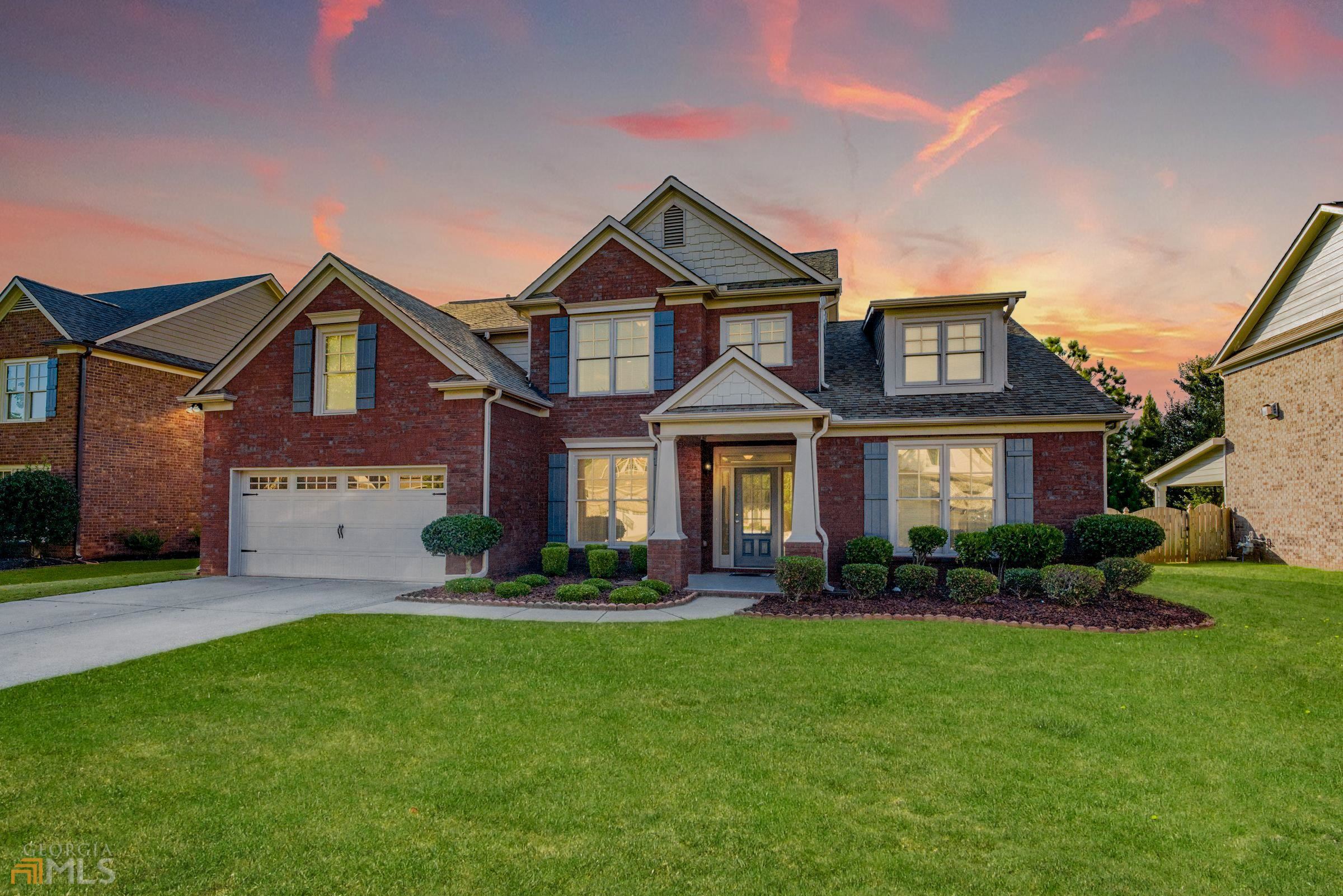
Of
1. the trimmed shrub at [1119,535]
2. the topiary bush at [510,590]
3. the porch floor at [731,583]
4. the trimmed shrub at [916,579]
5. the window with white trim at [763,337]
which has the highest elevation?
the window with white trim at [763,337]

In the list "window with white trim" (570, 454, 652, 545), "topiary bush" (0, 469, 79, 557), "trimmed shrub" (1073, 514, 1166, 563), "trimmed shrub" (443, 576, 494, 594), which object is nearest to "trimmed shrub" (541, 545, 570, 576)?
"window with white trim" (570, 454, 652, 545)

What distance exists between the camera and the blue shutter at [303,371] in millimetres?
14469

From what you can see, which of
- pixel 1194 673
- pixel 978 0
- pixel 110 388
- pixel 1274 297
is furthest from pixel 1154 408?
pixel 110 388

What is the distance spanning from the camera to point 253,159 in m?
13.6

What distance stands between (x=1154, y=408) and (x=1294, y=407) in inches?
956

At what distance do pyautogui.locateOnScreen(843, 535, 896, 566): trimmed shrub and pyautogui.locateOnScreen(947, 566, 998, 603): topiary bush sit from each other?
1754mm

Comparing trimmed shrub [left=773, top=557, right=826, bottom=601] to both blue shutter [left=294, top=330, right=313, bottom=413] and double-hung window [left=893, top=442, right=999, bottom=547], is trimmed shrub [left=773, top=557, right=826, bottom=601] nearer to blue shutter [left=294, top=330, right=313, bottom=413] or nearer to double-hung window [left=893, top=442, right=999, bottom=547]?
double-hung window [left=893, top=442, right=999, bottom=547]

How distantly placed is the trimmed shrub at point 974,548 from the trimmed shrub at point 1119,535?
1.66 metres

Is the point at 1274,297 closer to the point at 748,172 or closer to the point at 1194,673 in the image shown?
the point at 748,172

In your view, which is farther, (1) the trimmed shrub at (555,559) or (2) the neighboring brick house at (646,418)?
(1) the trimmed shrub at (555,559)

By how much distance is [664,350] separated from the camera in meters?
14.7

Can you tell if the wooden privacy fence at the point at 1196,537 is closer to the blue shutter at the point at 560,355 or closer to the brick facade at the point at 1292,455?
the brick facade at the point at 1292,455

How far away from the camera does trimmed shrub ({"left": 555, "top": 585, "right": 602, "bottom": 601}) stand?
1096cm

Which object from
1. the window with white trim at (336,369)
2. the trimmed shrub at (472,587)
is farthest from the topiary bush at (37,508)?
the trimmed shrub at (472,587)
